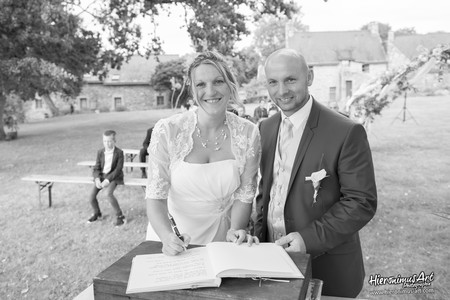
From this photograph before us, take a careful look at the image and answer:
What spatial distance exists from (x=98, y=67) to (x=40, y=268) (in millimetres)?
15103

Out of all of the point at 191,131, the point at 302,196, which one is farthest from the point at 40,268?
the point at 302,196

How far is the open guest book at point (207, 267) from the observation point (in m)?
1.54

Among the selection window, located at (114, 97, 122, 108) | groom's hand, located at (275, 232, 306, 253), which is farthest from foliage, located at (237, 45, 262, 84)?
groom's hand, located at (275, 232, 306, 253)

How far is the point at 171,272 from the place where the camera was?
65.7 inches

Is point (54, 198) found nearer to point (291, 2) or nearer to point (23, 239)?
point (23, 239)

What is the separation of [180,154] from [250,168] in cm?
49

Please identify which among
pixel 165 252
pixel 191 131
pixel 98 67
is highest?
pixel 98 67

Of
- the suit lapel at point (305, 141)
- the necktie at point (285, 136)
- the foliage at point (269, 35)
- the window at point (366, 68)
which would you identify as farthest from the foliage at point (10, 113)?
the foliage at point (269, 35)

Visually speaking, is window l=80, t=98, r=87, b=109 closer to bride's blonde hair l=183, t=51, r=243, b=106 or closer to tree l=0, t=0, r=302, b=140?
tree l=0, t=0, r=302, b=140

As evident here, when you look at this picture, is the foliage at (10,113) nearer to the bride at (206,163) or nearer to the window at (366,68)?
the bride at (206,163)

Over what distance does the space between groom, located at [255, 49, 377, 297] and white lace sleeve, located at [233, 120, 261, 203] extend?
0.17 ft

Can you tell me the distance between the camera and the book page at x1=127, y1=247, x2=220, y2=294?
59.9 inches

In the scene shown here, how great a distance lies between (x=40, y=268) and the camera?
5.29 meters

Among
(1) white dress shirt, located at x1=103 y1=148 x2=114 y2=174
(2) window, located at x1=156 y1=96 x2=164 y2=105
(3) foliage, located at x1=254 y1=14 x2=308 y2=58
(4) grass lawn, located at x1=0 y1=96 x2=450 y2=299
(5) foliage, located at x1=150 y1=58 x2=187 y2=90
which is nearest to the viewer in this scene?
(4) grass lawn, located at x1=0 y1=96 x2=450 y2=299
